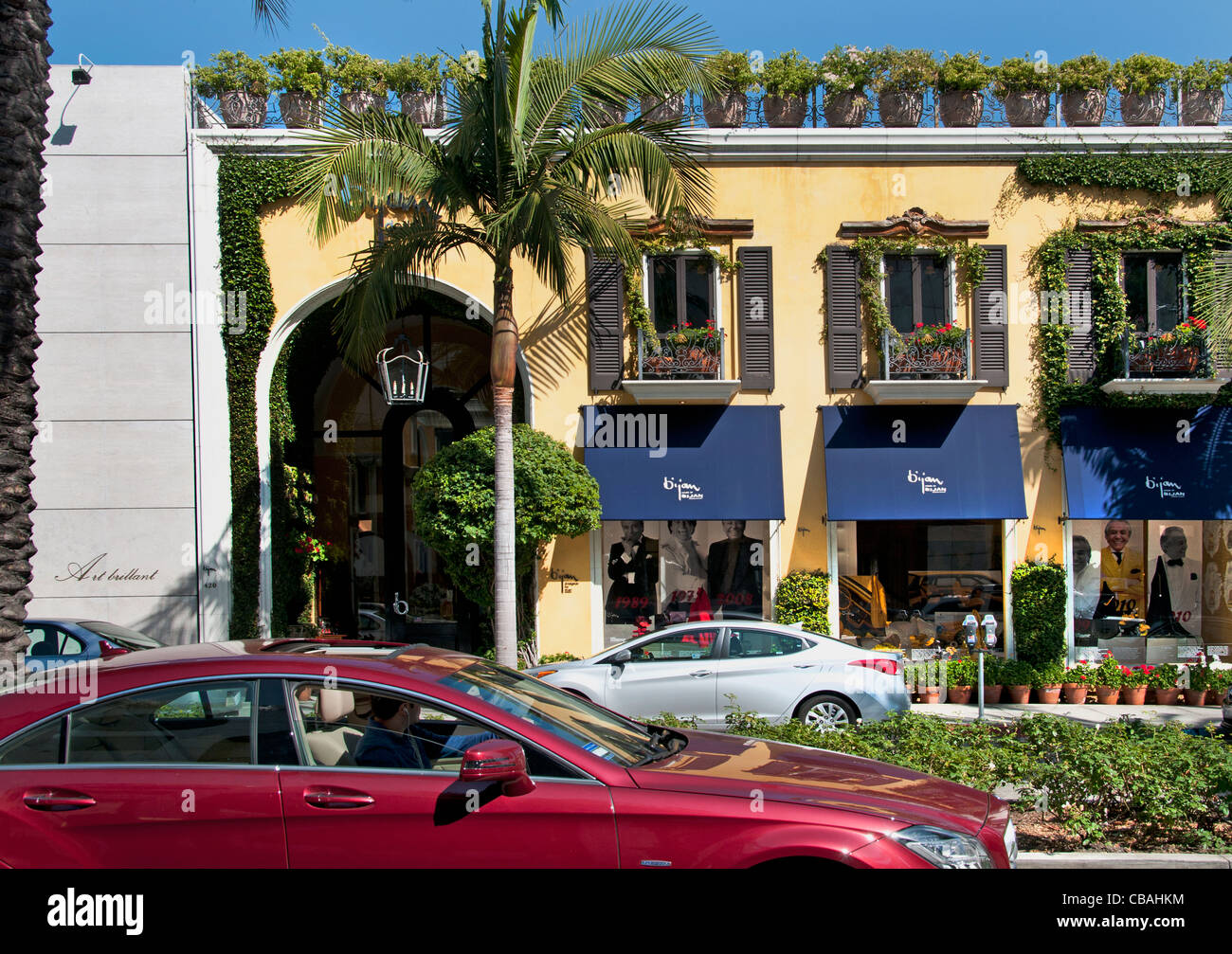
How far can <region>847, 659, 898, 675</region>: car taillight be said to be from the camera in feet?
32.2

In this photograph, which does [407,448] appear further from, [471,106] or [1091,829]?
[1091,829]

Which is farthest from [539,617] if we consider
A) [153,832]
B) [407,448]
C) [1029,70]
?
[1029,70]

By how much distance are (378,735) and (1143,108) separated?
16161 mm

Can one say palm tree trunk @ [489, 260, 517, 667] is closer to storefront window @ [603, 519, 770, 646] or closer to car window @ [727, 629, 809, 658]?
car window @ [727, 629, 809, 658]

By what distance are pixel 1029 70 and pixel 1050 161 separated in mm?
1552

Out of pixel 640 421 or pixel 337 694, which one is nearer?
pixel 337 694

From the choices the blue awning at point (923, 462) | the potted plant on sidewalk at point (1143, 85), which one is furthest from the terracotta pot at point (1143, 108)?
the blue awning at point (923, 462)

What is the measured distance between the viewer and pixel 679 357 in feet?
45.5

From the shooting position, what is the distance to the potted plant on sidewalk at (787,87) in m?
14.5

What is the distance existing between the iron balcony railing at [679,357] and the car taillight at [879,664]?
5.60 meters

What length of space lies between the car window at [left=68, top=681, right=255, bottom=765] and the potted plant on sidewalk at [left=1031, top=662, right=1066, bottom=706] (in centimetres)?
1300

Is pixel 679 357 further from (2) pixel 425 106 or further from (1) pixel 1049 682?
(1) pixel 1049 682
